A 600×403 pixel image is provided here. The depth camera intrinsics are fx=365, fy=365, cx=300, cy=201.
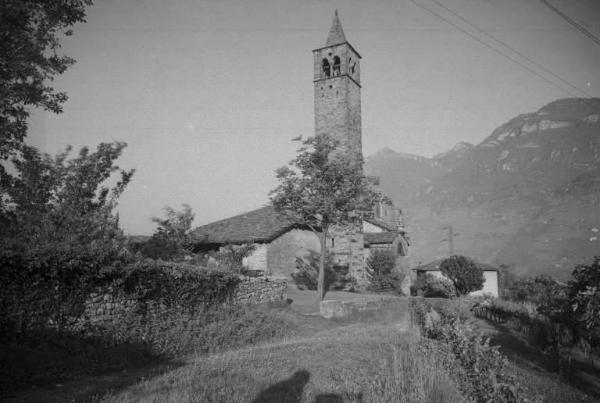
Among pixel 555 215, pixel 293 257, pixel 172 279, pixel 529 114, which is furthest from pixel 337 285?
pixel 529 114

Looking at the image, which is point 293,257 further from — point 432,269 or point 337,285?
point 432,269

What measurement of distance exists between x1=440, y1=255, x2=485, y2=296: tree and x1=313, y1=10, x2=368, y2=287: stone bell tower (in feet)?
32.0

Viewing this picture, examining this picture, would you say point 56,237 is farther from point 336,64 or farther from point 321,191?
point 336,64

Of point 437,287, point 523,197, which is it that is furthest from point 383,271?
point 523,197

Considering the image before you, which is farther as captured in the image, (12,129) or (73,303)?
(12,129)

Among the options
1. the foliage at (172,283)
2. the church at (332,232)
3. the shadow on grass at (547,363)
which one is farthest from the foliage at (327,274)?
the shadow on grass at (547,363)

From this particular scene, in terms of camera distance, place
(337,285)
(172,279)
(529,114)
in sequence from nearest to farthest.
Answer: (172,279), (337,285), (529,114)

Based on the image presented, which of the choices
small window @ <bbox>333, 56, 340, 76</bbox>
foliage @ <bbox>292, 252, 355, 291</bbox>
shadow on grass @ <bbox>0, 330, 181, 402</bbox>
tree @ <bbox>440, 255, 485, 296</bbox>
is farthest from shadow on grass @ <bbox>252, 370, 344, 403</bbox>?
tree @ <bbox>440, 255, 485, 296</bbox>

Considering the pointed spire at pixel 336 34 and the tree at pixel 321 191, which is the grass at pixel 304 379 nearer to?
the tree at pixel 321 191

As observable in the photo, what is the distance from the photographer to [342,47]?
2952cm

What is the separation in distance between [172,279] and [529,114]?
727ft

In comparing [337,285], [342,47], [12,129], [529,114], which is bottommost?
[337,285]

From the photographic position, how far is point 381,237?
112 ft

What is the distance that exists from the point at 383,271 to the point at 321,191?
13069 millimetres
